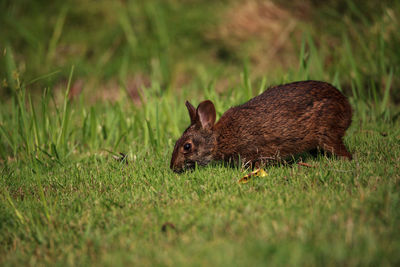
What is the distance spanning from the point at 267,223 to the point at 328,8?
19.2 feet

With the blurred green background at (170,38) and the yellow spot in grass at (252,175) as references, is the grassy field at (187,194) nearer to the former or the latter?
the yellow spot in grass at (252,175)

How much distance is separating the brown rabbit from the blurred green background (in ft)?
7.71

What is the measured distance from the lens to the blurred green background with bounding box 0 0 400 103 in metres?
7.00

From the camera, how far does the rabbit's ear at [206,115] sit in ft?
12.8

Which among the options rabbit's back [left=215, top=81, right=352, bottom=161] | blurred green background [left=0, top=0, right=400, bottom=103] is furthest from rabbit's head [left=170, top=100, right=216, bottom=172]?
blurred green background [left=0, top=0, right=400, bottom=103]

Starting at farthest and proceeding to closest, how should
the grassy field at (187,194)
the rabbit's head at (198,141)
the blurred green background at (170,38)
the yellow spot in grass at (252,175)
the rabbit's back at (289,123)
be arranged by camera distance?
1. the blurred green background at (170,38)
2. the rabbit's head at (198,141)
3. the rabbit's back at (289,123)
4. the yellow spot in grass at (252,175)
5. the grassy field at (187,194)

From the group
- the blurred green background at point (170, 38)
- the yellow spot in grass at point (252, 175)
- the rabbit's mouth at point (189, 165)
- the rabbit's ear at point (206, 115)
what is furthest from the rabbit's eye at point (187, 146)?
the blurred green background at point (170, 38)

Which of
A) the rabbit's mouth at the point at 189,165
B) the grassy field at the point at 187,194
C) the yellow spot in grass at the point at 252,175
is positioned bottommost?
the rabbit's mouth at the point at 189,165

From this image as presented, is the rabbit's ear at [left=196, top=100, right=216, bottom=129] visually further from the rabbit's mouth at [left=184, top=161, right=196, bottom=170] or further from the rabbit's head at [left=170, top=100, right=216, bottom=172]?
the rabbit's mouth at [left=184, top=161, right=196, bottom=170]

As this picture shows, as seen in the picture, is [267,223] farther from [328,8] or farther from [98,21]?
[98,21]

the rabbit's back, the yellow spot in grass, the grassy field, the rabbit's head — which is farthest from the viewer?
the rabbit's head

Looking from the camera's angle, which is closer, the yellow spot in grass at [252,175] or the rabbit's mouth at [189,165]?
the yellow spot in grass at [252,175]

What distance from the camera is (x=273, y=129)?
3730 millimetres

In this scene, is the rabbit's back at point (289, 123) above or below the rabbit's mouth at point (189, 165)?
above
